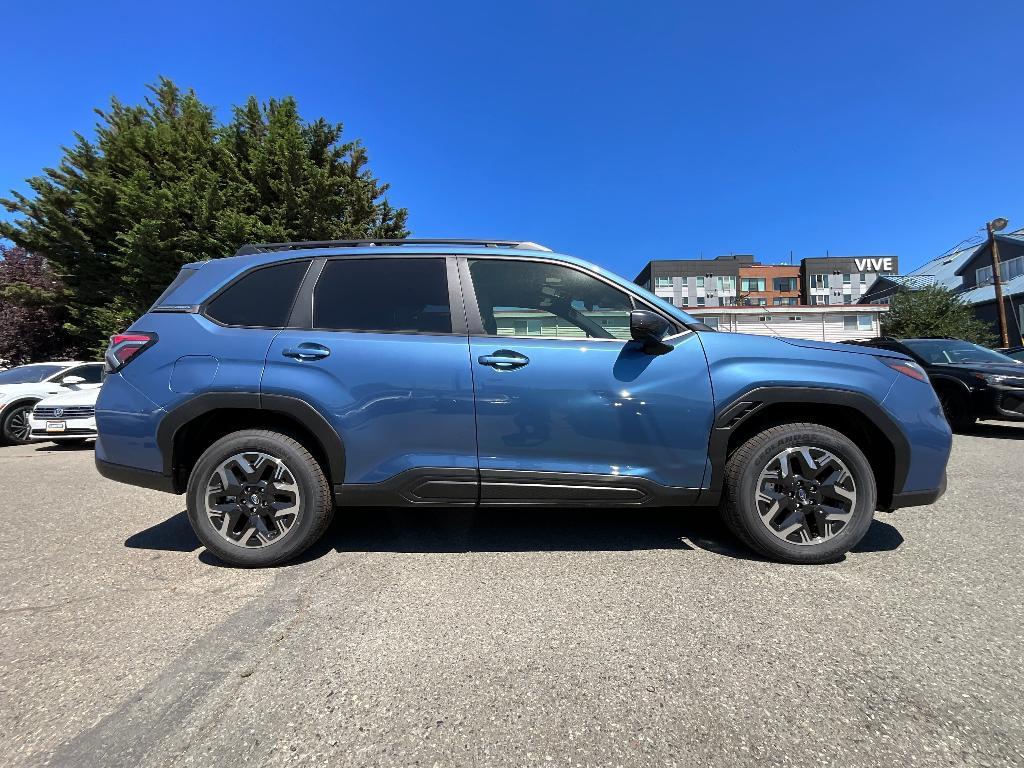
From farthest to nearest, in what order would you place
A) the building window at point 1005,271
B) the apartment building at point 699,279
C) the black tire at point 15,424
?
the apartment building at point 699,279 < the building window at point 1005,271 < the black tire at point 15,424

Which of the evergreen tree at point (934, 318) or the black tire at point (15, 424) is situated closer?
the black tire at point (15, 424)

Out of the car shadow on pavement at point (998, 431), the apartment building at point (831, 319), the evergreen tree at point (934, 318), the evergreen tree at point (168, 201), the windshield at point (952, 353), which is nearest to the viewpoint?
the car shadow on pavement at point (998, 431)

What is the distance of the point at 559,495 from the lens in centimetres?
269

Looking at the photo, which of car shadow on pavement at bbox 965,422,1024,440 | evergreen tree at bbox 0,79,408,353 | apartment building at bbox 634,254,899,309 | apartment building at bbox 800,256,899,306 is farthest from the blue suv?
apartment building at bbox 800,256,899,306

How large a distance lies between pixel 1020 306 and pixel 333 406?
4816 centimetres

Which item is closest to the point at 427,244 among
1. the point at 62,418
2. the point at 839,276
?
the point at 62,418

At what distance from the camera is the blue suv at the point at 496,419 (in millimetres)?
2676

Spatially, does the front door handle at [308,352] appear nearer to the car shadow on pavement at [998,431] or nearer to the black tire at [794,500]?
the black tire at [794,500]

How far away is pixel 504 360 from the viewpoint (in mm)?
2693

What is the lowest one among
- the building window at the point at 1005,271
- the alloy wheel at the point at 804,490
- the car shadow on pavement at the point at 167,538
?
the car shadow on pavement at the point at 167,538

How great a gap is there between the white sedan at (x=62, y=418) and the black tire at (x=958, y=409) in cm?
1301

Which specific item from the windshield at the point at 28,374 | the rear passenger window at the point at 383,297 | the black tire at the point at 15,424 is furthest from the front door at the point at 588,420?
the windshield at the point at 28,374

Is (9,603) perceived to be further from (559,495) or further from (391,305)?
(559,495)

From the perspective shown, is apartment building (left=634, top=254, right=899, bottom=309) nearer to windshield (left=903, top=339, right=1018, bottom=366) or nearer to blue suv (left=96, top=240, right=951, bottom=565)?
windshield (left=903, top=339, right=1018, bottom=366)
